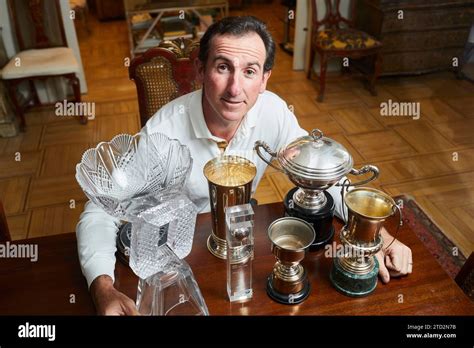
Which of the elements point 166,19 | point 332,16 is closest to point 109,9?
point 166,19

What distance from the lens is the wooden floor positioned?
6.41 ft

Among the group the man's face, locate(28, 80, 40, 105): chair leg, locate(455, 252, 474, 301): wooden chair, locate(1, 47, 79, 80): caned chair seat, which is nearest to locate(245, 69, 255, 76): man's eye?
the man's face

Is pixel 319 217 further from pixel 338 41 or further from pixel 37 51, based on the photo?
pixel 37 51

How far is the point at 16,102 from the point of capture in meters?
2.50

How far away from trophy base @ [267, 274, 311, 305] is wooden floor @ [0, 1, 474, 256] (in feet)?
3.84

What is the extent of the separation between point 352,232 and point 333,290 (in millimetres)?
125

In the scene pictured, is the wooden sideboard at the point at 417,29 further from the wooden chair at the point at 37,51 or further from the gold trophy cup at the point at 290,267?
the gold trophy cup at the point at 290,267

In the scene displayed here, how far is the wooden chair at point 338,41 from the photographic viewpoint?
275 cm

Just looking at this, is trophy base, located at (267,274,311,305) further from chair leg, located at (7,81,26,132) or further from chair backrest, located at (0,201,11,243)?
chair leg, located at (7,81,26,132)

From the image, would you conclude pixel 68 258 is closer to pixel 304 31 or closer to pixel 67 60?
pixel 67 60

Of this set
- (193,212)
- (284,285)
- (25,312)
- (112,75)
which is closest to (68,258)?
(25,312)

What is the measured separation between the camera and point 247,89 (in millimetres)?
983

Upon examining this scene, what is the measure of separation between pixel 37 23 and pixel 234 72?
219 centimetres

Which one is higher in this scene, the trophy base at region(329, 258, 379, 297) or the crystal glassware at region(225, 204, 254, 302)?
the crystal glassware at region(225, 204, 254, 302)
